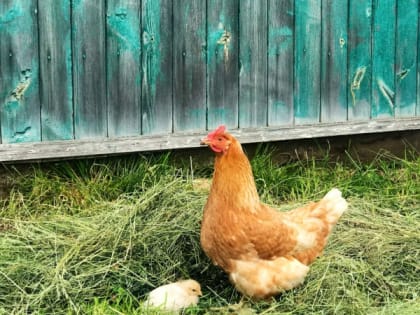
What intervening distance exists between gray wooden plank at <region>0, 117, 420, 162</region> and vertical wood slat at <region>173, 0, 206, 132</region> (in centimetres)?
12

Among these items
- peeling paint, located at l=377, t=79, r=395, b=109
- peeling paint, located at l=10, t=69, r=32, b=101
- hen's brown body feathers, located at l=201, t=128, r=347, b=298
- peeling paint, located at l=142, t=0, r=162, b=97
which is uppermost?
peeling paint, located at l=142, t=0, r=162, b=97

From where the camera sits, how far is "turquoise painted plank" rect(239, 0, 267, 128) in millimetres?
6480

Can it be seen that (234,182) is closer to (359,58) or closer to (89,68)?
(89,68)

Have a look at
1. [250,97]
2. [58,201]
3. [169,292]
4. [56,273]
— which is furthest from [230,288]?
[250,97]

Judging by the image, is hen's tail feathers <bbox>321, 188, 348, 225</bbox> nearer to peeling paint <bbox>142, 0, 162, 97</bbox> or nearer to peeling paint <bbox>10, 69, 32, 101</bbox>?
peeling paint <bbox>142, 0, 162, 97</bbox>

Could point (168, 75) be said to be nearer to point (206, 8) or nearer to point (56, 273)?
point (206, 8)

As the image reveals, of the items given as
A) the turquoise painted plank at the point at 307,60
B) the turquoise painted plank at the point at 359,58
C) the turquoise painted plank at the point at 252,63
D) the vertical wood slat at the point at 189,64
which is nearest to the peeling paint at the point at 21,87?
the vertical wood slat at the point at 189,64

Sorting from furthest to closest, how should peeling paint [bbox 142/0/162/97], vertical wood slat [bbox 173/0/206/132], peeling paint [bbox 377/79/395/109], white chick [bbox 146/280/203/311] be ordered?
peeling paint [bbox 377/79/395/109] < vertical wood slat [bbox 173/0/206/132] < peeling paint [bbox 142/0/162/97] < white chick [bbox 146/280/203/311]

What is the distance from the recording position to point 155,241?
5.24 meters

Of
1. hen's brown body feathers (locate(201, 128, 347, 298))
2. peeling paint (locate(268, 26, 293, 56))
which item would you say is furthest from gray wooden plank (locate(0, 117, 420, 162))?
hen's brown body feathers (locate(201, 128, 347, 298))

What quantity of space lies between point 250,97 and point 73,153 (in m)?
1.28

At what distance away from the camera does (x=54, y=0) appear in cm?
584

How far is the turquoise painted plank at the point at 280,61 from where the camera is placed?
21.6 feet

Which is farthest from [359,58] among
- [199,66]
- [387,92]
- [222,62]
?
[199,66]
